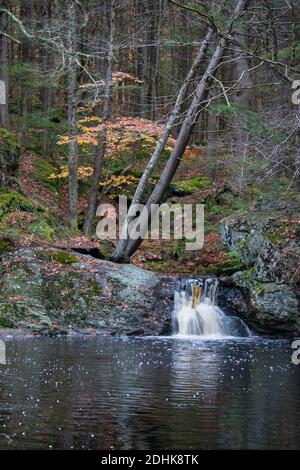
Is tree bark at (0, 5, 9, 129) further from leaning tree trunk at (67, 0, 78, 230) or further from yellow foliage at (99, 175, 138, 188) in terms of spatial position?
yellow foliage at (99, 175, 138, 188)

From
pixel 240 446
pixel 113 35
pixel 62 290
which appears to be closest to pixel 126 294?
pixel 62 290

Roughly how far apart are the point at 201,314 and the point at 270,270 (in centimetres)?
221

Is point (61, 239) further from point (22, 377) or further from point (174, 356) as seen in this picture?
point (22, 377)

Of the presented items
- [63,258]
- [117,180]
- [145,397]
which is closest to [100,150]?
[117,180]

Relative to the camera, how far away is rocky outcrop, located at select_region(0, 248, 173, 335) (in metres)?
15.6

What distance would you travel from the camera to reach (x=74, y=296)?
16469mm

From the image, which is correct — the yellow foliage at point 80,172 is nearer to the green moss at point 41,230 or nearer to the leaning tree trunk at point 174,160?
the green moss at point 41,230

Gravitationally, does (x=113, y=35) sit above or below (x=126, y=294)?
above

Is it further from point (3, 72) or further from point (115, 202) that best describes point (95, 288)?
point (3, 72)

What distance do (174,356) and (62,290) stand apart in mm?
4852

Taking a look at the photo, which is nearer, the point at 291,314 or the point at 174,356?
the point at 174,356

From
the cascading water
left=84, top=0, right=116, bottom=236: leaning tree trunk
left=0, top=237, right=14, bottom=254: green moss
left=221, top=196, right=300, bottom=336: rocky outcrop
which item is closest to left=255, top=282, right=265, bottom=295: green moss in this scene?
left=221, top=196, right=300, bottom=336: rocky outcrop

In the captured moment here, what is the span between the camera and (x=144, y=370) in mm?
10766

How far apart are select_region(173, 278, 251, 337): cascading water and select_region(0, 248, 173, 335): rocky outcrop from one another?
1.14ft
